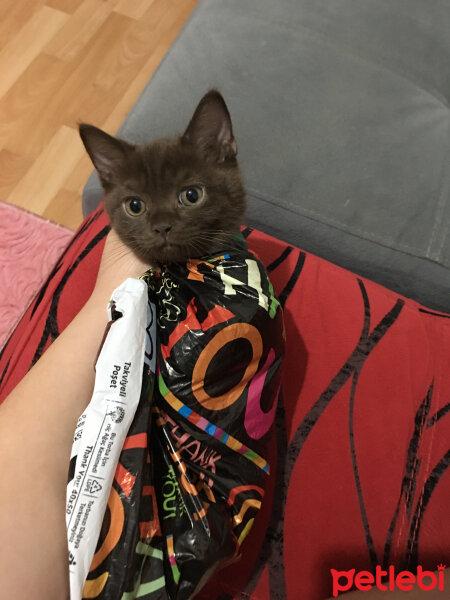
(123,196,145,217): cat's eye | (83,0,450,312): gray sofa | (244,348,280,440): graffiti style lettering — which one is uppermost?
(83,0,450,312): gray sofa

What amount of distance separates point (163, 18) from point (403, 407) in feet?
7.07

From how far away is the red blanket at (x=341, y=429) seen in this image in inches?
31.7

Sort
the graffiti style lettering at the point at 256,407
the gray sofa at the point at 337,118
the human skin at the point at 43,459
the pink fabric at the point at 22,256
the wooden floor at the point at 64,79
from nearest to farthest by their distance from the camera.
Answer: the human skin at the point at 43,459 < the graffiti style lettering at the point at 256,407 < the gray sofa at the point at 337,118 < the pink fabric at the point at 22,256 < the wooden floor at the point at 64,79

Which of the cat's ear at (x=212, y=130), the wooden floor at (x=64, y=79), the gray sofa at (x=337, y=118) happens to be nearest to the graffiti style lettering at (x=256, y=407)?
the cat's ear at (x=212, y=130)

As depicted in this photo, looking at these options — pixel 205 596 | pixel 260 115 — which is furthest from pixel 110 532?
pixel 260 115

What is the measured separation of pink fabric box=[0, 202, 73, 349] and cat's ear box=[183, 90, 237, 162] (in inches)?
38.3

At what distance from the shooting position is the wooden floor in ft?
5.80

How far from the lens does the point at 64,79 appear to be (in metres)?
1.98

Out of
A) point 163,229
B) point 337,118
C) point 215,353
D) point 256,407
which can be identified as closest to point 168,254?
point 163,229

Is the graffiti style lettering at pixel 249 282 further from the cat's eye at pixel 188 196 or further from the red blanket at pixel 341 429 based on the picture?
the red blanket at pixel 341 429

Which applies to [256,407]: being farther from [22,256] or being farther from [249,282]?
[22,256]

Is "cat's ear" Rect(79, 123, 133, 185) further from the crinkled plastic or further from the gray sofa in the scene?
the gray sofa

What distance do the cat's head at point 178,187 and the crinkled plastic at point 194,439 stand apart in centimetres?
6

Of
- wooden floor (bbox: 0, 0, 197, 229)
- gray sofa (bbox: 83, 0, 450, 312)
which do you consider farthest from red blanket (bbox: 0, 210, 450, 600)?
wooden floor (bbox: 0, 0, 197, 229)
